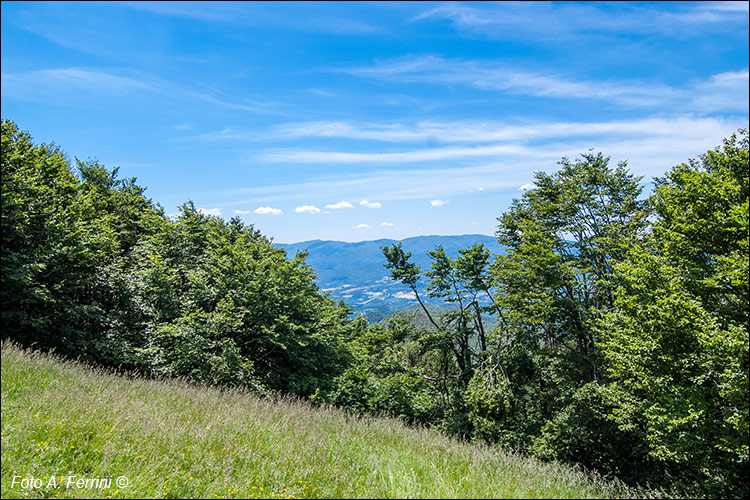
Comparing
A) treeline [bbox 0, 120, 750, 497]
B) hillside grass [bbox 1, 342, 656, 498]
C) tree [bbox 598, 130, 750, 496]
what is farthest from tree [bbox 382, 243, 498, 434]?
hillside grass [bbox 1, 342, 656, 498]

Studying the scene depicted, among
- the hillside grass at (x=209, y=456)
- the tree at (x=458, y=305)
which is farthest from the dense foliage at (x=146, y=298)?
the hillside grass at (x=209, y=456)

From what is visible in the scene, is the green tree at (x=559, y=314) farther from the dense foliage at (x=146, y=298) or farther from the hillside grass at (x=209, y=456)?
the hillside grass at (x=209, y=456)

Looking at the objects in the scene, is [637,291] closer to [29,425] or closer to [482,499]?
[482,499]

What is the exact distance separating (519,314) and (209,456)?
55.4 feet

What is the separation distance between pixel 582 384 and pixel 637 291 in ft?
24.8

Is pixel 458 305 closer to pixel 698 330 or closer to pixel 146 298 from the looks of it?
pixel 698 330

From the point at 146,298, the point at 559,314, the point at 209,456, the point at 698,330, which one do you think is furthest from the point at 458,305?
the point at 209,456

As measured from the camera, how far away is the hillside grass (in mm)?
3497

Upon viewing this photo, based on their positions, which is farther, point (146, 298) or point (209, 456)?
point (146, 298)

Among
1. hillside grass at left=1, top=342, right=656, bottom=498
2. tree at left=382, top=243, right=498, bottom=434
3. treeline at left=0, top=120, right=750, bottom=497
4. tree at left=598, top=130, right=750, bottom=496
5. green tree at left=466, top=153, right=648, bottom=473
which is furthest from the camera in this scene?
tree at left=382, top=243, right=498, bottom=434

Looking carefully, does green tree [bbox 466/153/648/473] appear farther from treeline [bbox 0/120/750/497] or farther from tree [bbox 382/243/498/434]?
tree [bbox 382/243/498/434]

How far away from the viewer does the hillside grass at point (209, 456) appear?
3.50m

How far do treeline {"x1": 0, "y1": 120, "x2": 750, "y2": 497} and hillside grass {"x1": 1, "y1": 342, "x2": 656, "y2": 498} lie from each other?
357 inches

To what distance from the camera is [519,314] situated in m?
17.9
